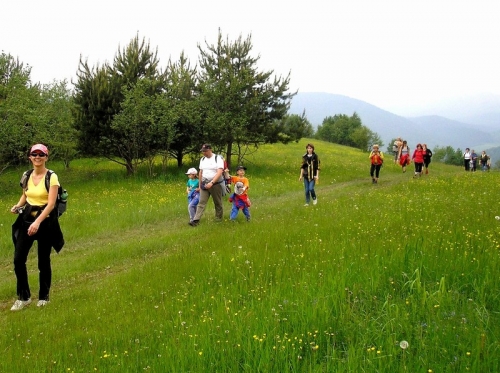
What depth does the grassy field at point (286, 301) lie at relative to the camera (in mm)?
3484

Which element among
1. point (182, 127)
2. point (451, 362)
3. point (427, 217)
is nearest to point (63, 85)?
point (182, 127)

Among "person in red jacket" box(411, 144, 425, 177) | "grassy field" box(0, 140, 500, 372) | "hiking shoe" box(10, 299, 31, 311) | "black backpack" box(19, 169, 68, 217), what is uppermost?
"person in red jacket" box(411, 144, 425, 177)

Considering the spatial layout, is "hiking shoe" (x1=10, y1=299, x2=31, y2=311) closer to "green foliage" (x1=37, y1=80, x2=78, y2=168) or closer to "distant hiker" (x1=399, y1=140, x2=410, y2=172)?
"green foliage" (x1=37, y1=80, x2=78, y2=168)

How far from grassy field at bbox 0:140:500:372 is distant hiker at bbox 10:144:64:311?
0.48 m

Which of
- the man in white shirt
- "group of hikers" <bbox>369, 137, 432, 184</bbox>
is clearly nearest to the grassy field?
the man in white shirt

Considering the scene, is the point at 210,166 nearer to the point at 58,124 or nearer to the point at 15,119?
the point at 15,119

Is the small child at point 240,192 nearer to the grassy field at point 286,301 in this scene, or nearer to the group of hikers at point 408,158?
the grassy field at point 286,301

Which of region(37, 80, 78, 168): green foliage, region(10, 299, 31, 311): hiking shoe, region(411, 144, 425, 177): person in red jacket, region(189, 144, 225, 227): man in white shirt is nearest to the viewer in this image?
region(10, 299, 31, 311): hiking shoe

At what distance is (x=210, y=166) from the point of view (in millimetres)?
11586

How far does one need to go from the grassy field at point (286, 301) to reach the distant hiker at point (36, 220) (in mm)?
477

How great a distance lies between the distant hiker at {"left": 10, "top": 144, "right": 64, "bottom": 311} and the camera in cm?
624

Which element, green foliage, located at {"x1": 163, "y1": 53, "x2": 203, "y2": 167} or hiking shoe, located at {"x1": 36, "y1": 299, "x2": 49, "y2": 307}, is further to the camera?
green foliage, located at {"x1": 163, "y1": 53, "x2": 203, "y2": 167}

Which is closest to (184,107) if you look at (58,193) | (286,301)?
(58,193)

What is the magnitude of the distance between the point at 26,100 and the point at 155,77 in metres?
7.64
